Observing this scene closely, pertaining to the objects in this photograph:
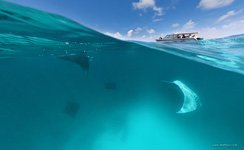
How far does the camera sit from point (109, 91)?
12727mm

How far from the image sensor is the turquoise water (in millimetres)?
8188

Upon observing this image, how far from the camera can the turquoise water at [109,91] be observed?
26.9ft

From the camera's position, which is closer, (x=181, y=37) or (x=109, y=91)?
(x=109, y=91)

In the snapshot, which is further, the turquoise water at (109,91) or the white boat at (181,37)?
the white boat at (181,37)

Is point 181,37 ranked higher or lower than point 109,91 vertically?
higher

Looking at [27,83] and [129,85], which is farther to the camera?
[27,83]

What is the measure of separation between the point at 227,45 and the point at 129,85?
10549mm

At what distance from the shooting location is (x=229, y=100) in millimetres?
17875

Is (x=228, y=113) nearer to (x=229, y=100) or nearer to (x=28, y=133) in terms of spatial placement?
(x=229, y=100)

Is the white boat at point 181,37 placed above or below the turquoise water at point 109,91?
above

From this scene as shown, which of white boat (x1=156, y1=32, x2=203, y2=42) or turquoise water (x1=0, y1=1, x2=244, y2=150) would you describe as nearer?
turquoise water (x1=0, y1=1, x2=244, y2=150)

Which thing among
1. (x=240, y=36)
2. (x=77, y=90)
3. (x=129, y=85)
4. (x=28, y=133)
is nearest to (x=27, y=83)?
(x=77, y=90)

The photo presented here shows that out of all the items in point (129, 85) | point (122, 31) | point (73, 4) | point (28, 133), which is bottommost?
point (28, 133)

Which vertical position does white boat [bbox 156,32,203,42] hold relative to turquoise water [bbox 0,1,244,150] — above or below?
above
